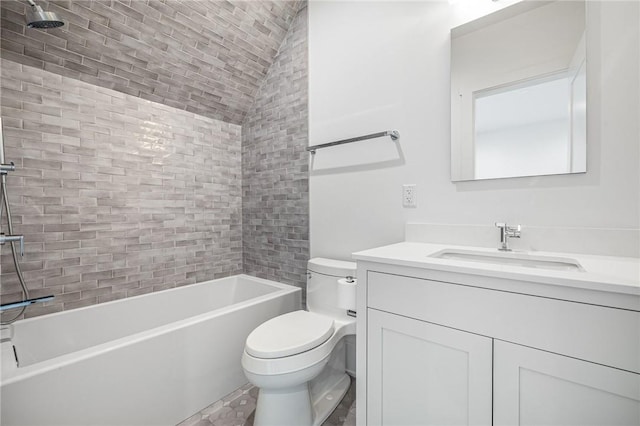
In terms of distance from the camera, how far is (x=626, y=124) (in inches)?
42.4

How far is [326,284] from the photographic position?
1.70m

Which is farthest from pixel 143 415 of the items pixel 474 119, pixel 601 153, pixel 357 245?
pixel 601 153

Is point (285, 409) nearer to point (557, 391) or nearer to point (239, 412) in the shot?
point (239, 412)

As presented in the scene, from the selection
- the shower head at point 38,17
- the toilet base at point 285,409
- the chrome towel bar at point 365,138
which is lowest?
the toilet base at point 285,409

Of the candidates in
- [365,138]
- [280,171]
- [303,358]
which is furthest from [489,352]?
[280,171]

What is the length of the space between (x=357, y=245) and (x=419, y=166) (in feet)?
2.00

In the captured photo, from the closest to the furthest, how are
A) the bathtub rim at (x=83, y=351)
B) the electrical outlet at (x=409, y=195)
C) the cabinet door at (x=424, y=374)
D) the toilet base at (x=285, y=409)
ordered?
the cabinet door at (x=424, y=374) → the bathtub rim at (x=83, y=351) → the toilet base at (x=285, y=409) → the electrical outlet at (x=409, y=195)

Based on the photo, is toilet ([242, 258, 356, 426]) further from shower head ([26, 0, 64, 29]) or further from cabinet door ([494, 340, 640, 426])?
shower head ([26, 0, 64, 29])

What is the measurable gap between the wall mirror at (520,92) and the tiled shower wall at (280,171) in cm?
105

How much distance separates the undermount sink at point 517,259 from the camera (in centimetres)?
109

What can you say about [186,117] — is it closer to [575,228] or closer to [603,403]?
[575,228]

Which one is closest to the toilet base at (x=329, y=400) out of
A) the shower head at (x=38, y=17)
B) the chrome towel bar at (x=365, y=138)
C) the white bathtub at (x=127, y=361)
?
the white bathtub at (x=127, y=361)

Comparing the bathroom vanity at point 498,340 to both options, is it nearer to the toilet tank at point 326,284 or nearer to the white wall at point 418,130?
the white wall at point 418,130

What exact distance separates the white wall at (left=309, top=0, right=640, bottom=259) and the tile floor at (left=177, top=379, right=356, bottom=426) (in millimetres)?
869
